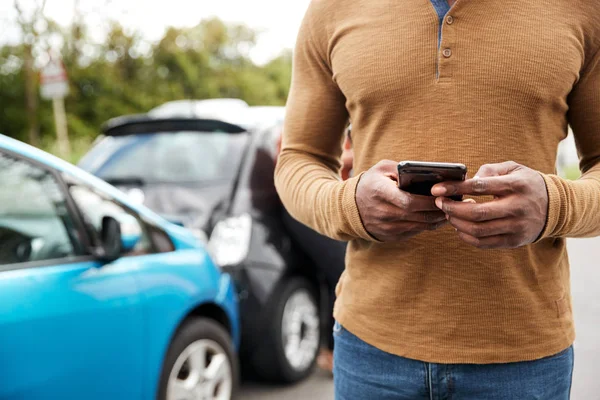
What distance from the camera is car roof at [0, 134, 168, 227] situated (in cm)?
270

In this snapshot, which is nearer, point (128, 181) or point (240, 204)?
point (240, 204)

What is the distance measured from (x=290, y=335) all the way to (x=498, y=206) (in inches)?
129

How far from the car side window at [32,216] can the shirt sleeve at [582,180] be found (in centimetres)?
191

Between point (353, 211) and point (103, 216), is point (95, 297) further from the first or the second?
point (353, 211)

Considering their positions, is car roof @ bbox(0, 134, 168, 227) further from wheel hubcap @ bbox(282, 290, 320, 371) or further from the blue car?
wheel hubcap @ bbox(282, 290, 320, 371)

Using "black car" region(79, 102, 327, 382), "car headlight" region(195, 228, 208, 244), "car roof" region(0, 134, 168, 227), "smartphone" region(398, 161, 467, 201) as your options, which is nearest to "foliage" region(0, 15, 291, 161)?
"black car" region(79, 102, 327, 382)

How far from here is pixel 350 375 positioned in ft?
5.12

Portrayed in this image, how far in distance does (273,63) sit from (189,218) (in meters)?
36.6

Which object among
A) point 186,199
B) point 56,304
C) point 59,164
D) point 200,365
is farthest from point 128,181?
point 56,304

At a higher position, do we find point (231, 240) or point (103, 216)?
point (103, 216)

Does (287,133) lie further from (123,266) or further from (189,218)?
(189,218)

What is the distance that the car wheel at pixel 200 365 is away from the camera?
3.23 metres

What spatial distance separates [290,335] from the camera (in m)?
4.34

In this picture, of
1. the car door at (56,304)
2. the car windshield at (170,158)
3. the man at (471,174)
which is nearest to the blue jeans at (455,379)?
the man at (471,174)
